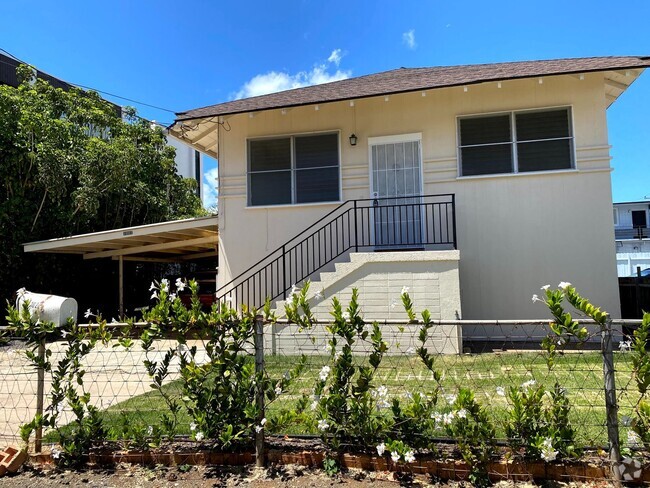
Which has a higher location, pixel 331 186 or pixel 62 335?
pixel 331 186

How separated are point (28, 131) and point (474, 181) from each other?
1165 cm

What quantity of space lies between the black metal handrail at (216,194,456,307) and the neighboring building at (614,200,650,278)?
2112 centimetres

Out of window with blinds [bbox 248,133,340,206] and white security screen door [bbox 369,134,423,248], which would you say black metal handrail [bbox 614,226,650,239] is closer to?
white security screen door [bbox 369,134,423,248]

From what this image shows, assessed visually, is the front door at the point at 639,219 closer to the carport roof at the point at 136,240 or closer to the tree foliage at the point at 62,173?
the carport roof at the point at 136,240

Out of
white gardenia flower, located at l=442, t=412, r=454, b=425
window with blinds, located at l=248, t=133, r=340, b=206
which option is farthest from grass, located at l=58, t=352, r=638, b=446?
window with blinds, located at l=248, t=133, r=340, b=206

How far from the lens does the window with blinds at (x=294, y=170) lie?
9.96 metres

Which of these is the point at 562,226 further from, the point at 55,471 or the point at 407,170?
the point at 55,471

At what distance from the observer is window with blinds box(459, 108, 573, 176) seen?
29.3ft

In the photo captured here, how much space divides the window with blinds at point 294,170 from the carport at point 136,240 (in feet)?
4.76

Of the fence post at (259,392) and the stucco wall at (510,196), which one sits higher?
the stucco wall at (510,196)

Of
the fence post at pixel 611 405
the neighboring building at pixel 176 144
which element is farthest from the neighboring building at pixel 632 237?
the fence post at pixel 611 405

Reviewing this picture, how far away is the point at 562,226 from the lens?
345 inches

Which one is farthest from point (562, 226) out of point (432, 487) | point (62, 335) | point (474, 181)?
point (62, 335)

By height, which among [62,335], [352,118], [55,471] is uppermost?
[352,118]
